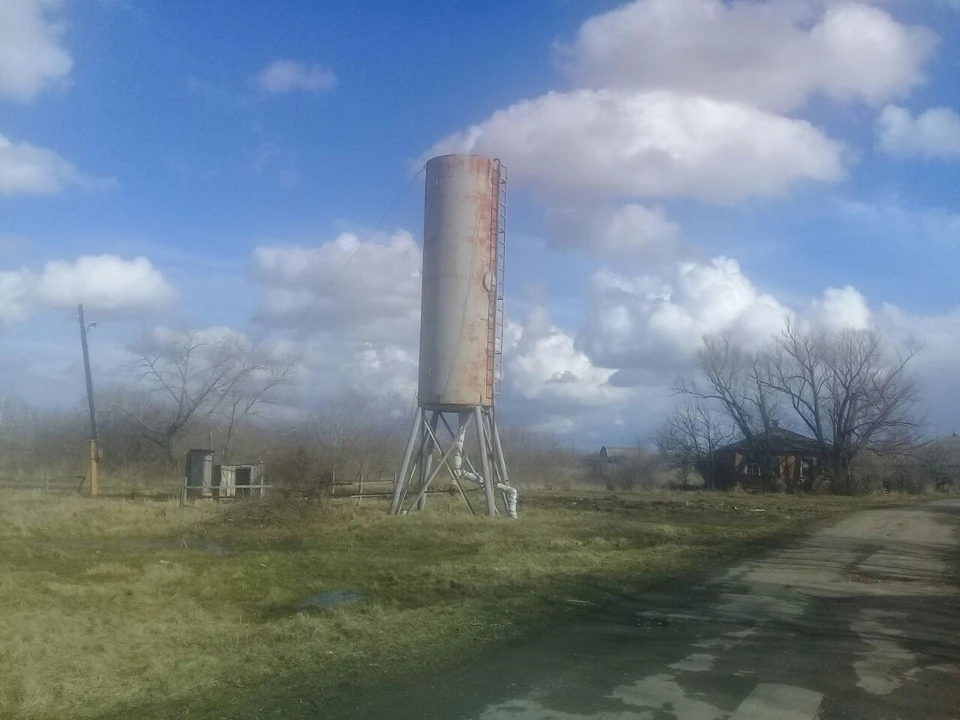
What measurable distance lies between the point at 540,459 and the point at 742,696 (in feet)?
223

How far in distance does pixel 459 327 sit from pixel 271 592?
38.7 ft

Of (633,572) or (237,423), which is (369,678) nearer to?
(633,572)

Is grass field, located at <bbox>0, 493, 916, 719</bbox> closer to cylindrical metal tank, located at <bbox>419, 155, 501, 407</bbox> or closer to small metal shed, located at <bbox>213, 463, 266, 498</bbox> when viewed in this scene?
cylindrical metal tank, located at <bbox>419, 155, 501, 407</bbox>

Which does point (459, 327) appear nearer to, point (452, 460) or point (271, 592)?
point (452, 460)

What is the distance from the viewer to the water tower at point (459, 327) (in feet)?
73.8

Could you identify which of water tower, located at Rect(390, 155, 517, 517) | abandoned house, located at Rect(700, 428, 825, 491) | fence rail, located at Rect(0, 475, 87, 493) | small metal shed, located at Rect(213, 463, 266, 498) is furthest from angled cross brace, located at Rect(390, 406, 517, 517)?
abandoned house, located at Rect(700, 428, 825, 491)

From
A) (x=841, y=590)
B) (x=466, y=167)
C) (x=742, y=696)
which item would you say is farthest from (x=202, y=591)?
(x=466, y=167)

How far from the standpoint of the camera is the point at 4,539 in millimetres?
18656

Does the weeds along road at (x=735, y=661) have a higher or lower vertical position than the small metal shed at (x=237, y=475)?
lower

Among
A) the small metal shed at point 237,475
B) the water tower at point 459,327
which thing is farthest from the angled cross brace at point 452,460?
the small metal shed at point 237,475

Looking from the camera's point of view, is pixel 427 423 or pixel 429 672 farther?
pixel 427 423

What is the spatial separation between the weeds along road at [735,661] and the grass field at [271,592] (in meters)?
0.78

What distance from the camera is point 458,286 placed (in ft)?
73.6

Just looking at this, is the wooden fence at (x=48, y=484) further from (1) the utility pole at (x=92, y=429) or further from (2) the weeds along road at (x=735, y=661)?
(2) the weeds along road at (x=735, y=661)
